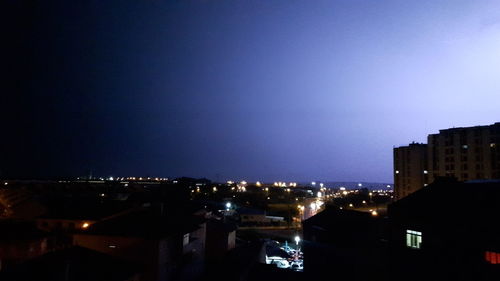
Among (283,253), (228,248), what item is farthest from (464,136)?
(228,248)

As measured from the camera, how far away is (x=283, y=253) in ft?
117

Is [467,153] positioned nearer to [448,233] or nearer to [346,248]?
[346,248]

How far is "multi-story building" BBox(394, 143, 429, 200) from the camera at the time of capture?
251 feet

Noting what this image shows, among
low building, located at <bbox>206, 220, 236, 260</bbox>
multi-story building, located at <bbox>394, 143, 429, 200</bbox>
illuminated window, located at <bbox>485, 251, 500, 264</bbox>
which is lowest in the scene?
low building, located at <bbox>206, 220, 236, 260</bbox>

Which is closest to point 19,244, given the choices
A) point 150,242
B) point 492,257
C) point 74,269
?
point 150,242

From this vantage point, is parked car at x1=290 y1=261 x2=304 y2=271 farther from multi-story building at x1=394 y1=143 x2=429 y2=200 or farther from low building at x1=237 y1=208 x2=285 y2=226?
multi-story building at x1=394 y1=143 x2=429 y2=200

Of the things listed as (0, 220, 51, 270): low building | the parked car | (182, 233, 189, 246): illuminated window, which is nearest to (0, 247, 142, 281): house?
(182, 233, 189, 246): illuminated window

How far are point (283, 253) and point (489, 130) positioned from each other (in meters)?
47.7

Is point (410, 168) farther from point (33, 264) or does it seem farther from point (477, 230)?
point (33, 264)

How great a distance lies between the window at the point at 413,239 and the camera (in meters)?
20.1

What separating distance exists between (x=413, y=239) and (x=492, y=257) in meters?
4.17

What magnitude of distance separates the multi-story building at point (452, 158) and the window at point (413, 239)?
39581mm

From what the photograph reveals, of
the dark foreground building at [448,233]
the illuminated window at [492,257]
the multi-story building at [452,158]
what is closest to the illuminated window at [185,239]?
the dark foreground building at [448,233]

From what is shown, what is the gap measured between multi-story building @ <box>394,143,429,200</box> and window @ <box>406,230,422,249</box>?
5982 cm
